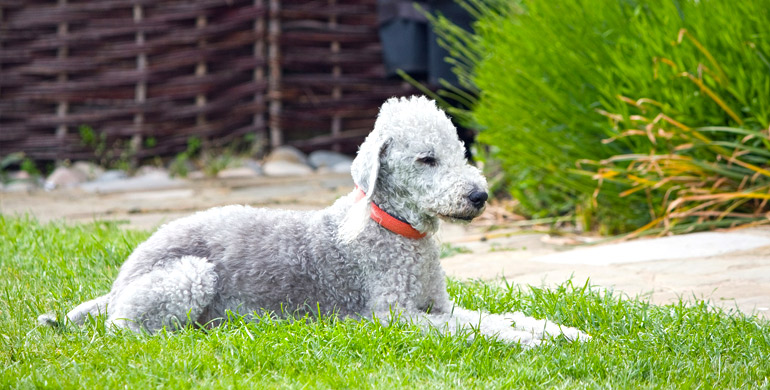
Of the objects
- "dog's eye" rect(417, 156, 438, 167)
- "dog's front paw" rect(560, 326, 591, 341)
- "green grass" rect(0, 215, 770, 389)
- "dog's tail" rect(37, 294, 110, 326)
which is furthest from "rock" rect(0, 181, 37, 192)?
"dog's front paw" rect(560, 326, 591, 341)

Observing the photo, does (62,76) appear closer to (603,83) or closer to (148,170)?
(148,170)

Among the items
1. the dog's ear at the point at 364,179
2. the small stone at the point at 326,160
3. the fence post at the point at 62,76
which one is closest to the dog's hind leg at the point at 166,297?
the dog's ear at the point at 364,179

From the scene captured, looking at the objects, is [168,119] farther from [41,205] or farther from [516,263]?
[516,263]

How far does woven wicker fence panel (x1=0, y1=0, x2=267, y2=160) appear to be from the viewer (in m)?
11.2

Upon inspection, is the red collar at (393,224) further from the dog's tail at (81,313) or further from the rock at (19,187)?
the rock at (19,187)

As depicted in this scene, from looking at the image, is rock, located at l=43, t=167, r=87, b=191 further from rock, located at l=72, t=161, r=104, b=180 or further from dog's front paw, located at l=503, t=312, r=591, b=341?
dog's front paw, located at l=503, t=312, r=591, b=341

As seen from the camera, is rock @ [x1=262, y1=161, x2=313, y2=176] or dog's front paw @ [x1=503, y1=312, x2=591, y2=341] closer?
dog's front paw @ [x1=503, y1=312, x2=591, y2=341]

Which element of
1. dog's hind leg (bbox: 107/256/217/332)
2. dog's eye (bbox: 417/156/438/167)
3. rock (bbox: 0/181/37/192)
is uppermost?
dog's eye (bbox: 417/156/438/167)

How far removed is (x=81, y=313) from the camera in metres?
3.19

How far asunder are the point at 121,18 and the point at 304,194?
490 cm

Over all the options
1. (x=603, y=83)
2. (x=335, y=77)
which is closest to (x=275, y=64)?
(x=335, y=77)

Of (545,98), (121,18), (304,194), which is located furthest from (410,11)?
(121,18)

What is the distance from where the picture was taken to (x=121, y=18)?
451 inches

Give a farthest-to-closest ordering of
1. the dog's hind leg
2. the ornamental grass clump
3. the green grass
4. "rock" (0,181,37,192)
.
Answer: "rock" (0,181,37,192) < the ornamental grass clump < the dog's hind leg < the green grass
